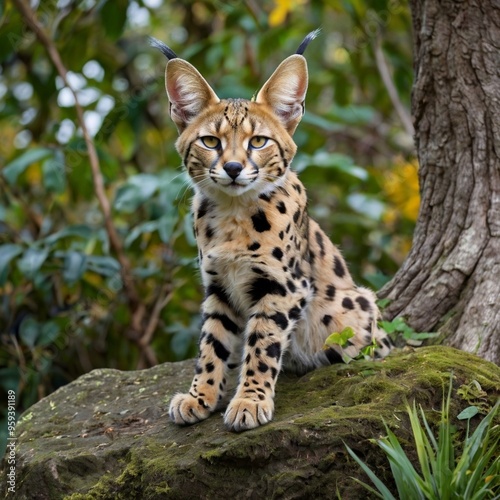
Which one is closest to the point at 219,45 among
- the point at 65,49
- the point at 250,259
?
the point at 65,49

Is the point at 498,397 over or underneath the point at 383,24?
underneath

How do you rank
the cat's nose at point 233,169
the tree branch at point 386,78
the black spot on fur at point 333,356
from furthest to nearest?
1. the tree branch at point 386,78
2. the black spot on fur at point 333,356
3. the cat's nose at point 233,169

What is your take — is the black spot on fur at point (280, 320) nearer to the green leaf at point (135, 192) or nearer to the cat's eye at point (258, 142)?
the cat's eye at point (258, 142)

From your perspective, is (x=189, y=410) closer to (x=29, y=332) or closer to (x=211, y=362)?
(x=211, y=362)

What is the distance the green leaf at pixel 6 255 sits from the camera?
7.29 metres

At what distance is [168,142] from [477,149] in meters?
6.04

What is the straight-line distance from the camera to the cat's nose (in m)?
4.44

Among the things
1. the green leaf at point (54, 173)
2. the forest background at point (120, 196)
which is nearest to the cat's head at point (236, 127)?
the forest background at point (120, 196)

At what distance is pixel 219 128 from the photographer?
183 inches

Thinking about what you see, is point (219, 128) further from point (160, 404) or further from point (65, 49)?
point (65, 49)

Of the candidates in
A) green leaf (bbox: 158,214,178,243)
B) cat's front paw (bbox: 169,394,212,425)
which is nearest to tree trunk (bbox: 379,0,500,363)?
cat's front paw (bbox: 169,394,212,425)

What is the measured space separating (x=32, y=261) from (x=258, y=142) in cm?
335

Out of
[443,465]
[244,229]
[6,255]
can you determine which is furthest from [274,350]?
[6,255]

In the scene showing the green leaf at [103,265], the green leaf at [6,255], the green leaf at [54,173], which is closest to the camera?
the green leaf at [6,255]
